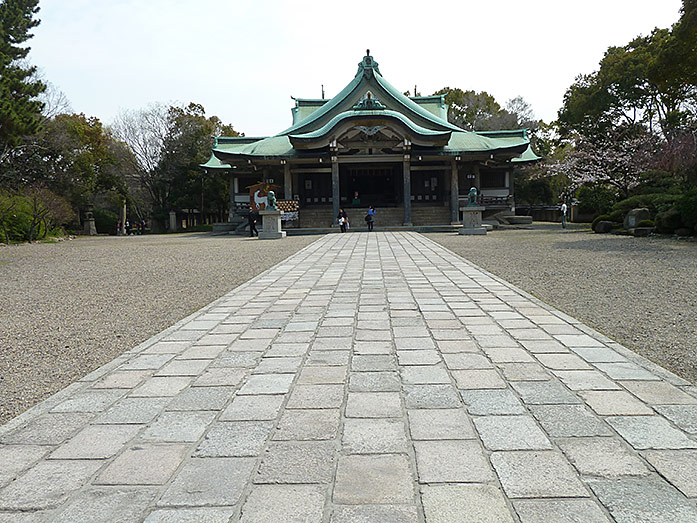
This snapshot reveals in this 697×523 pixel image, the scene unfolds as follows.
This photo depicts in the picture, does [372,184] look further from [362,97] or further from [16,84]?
[16,84]

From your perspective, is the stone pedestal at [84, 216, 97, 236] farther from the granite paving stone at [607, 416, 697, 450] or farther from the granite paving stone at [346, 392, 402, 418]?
the granite paving stone at [607, 416, 697, 450]

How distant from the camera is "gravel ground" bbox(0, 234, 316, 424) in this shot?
409 cm

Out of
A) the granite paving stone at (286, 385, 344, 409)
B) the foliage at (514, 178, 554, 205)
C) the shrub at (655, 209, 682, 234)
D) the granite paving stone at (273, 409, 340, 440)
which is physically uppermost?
the foliage at (514, 178, 554, 205)

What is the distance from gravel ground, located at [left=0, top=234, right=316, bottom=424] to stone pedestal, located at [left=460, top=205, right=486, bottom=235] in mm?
10639

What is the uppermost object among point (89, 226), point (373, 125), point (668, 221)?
point (373, 125)

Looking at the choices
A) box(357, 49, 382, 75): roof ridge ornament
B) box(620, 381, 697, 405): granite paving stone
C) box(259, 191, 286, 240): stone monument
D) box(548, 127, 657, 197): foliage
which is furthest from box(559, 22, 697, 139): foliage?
box(620, 381, 697, 405): granite paving stone

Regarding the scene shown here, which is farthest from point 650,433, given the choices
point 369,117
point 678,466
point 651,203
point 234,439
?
point 369,117

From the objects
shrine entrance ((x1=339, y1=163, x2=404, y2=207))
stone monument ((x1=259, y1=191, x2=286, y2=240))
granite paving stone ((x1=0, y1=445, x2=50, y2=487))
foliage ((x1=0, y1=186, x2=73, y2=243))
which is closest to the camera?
granite paving stone ((x1=0, y1=445, x2=50, y2=487))

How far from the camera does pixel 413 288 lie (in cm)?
745

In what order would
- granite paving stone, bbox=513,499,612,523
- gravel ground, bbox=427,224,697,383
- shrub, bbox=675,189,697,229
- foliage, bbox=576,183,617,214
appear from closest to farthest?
granite paving stone, bbox=513,499,612,523, gravel ground, bbox=427,224,697,383, shrub, bbox=675,189,697,229, foliage, bbox=576,183,617,214

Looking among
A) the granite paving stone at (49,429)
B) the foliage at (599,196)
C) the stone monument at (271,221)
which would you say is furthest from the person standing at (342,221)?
the granite paving stone at (49,429)

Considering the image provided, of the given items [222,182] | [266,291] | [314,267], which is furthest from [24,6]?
[266,291]

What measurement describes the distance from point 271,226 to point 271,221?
0.22m

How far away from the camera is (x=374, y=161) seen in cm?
2628
